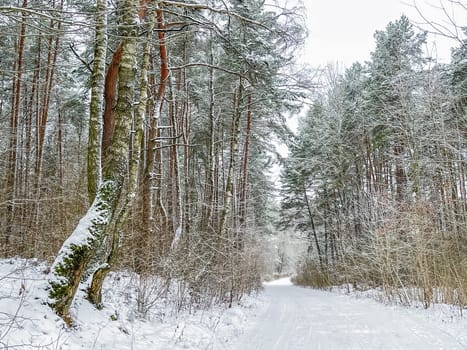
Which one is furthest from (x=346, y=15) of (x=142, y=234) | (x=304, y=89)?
(x=142, y=234)

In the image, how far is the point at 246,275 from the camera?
1089 cm

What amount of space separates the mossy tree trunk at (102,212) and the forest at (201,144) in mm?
17

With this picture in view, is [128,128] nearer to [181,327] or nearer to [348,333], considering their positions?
[181,327]

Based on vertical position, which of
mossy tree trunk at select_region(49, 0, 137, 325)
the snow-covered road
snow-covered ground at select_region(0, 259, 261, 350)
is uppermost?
mossy tree trunk at select_region(49, 0, 137, 325)

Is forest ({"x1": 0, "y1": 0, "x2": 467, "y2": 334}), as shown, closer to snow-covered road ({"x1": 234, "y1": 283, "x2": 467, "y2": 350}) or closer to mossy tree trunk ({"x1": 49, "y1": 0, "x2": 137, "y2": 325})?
mossy tree trunk ({"x1": 49, "y1": 0, "x2": 137, "y2": 325})

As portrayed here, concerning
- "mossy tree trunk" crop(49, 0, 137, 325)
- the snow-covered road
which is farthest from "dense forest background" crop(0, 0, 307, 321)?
the snow-covered road

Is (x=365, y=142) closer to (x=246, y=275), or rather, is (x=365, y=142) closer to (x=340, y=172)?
(x=340, y=172)

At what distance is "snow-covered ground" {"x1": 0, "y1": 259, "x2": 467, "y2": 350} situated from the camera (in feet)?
11.3

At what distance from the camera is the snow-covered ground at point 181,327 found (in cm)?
345

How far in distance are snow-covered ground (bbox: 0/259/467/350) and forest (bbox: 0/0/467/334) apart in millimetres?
285

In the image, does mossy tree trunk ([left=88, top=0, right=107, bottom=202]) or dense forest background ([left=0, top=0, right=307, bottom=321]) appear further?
mossy tree trunk ([left=88, top=0, right=107, bottom=202])

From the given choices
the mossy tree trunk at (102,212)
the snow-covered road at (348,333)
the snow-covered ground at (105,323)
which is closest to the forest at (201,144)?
the mossy tree trunk at (102,212)

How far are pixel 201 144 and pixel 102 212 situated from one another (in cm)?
784

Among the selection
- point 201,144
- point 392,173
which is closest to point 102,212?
point 201,144
